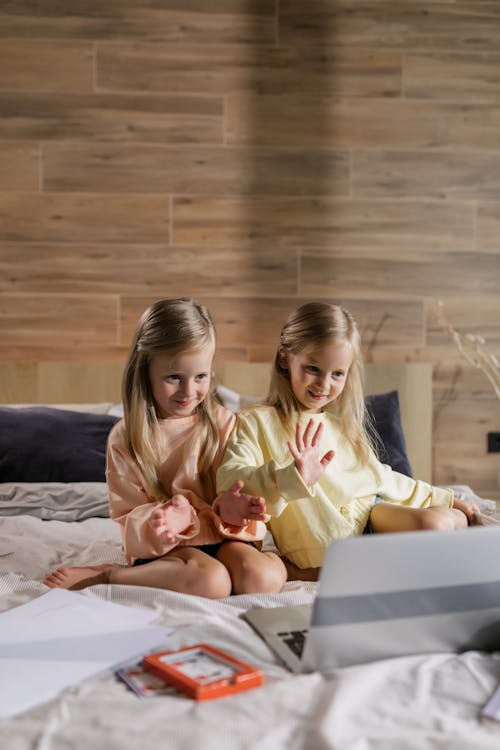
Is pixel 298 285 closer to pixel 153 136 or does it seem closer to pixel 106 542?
pixel 153 136

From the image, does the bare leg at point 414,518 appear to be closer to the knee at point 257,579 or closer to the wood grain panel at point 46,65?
the knee at point 257,579

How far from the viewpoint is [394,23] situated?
2973mm

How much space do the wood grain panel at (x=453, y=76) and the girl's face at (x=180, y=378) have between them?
6.23 feet

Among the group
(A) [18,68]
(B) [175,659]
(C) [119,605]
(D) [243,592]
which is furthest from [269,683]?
(A) [18,68]

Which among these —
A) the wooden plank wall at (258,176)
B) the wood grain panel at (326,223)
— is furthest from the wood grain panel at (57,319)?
the wood grain panel at (326,223)

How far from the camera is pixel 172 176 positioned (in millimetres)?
2938

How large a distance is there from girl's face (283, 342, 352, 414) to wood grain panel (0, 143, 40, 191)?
1.66m

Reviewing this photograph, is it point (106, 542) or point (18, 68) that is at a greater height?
point (18, 68)

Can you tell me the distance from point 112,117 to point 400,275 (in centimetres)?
125

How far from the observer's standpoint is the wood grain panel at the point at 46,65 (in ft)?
9.43

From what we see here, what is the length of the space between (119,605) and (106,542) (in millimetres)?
674

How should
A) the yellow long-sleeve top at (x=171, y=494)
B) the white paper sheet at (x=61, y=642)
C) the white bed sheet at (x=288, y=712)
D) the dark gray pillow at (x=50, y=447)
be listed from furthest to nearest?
the dark gray pillow at (x=50, y=447), the yellow long-sleeve top at (x=171, y=494), the white paper sheet at (x=61, y=642), the white bed sheet at (x=288, y=712)

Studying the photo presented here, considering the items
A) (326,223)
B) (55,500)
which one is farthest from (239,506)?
(326,223)

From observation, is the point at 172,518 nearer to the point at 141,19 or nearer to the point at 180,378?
the point at 180,378
